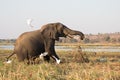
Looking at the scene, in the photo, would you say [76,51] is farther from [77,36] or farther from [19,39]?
[19,39]

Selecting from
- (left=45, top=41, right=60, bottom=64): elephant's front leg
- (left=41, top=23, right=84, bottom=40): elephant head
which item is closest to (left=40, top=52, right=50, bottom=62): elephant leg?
(left=45, top=41, right=60, bottom=64): elephant's front leg

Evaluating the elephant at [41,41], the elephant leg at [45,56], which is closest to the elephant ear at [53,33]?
the elephant at [41,41]

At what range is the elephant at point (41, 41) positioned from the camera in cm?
1359

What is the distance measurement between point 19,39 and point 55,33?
5.13 feet

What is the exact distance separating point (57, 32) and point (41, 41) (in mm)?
859

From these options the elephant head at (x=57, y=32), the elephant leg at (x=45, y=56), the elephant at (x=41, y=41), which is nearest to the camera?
the elephant at (x=41, y=41)

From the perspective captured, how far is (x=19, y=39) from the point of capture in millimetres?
14133

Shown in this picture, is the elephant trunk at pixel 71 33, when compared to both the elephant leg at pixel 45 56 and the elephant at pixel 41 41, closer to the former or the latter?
the elephant at pixel 41 41

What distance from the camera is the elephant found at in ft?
44.6

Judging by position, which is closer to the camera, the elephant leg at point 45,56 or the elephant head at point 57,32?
the elephant leg at point 45,56

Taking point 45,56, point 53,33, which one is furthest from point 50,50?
point 53,33

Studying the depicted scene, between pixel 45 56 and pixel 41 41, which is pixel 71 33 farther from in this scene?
pixel 45 56

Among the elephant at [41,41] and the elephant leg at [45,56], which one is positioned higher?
the elephant at [41,41]

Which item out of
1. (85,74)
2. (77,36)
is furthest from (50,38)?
(85,74)
